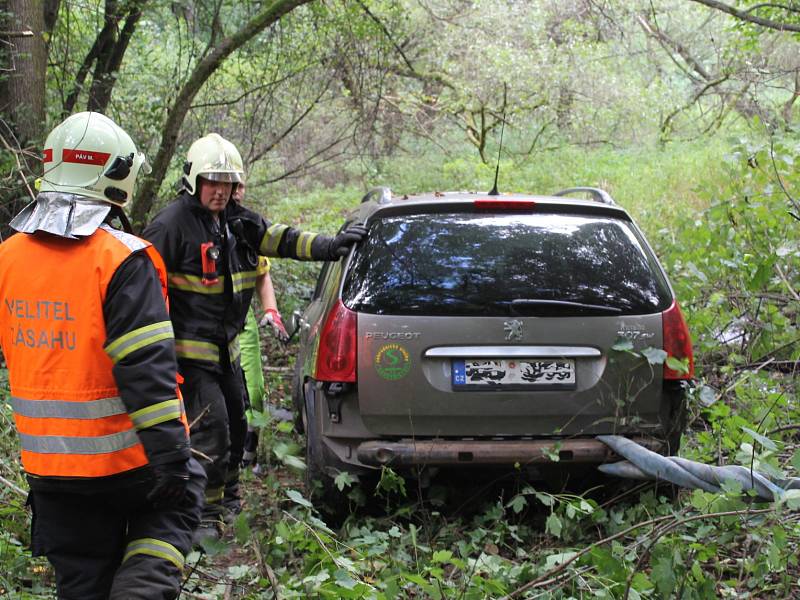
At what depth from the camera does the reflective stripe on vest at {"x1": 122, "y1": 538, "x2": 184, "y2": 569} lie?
2.70 meters

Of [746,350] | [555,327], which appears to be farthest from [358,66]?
[555,327]

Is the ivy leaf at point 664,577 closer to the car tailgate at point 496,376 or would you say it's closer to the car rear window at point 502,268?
the car tailgate at point 496,376

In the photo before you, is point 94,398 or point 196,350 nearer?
point 94,398

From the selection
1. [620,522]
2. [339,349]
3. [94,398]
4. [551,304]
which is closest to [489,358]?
[551,304]

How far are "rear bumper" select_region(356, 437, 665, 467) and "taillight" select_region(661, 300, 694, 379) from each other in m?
0.52

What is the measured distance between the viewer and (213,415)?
4504mm

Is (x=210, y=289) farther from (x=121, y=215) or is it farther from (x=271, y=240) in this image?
(x=121, y=215)

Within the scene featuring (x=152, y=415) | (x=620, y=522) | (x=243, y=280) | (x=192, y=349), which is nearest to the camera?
(x=152, y=415)

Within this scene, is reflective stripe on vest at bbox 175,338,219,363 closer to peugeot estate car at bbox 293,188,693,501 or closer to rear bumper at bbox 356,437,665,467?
peugeot estate car at bbox 293,188,693,501

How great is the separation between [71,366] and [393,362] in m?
1.78

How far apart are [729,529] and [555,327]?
47.5 inches

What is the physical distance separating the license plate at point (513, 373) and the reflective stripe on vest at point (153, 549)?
174 centimetres

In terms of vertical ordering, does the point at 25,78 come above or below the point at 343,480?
above

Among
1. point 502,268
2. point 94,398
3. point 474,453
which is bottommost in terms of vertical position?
point 474,453
